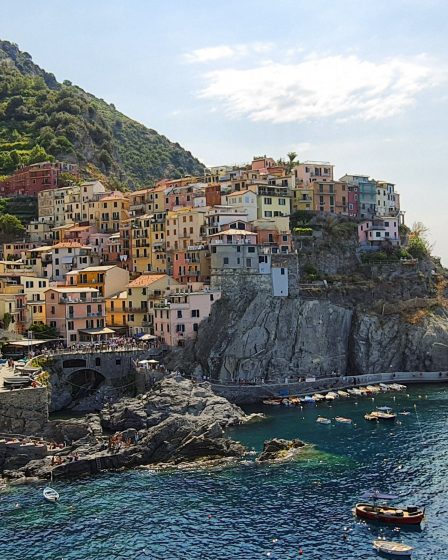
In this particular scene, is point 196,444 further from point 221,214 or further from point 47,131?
point 47,131

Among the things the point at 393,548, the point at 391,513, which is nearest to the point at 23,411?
the point at 391,513

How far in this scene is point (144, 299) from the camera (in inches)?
3935

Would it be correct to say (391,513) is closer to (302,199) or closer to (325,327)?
(325,327)

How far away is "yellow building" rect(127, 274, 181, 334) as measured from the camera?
98.9m

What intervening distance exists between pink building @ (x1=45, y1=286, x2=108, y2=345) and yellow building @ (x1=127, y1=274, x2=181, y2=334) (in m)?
4.46

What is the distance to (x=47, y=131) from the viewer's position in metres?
166

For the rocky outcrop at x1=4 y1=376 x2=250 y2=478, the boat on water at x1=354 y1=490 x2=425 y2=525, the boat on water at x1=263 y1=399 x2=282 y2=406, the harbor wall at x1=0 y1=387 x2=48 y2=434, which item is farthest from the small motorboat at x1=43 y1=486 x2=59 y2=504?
the boat on water at x1=263 y1=399 x2=282 y2=406

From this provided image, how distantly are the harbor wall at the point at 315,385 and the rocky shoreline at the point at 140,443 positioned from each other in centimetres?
1217

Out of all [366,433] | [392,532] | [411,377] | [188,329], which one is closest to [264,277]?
[188,329]

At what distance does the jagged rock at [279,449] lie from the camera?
6303cm

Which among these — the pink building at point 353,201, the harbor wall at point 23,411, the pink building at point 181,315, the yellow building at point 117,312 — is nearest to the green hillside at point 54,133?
the pink building at point 353,201

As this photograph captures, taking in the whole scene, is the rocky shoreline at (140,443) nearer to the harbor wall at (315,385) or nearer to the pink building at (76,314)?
the harbor wall at (315,385)

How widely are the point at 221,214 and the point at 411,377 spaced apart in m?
36.0

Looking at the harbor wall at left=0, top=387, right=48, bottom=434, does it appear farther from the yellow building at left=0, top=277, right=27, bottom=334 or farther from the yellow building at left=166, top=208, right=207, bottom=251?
the yellow building at left=166, top=208, right=207, bottom=251
